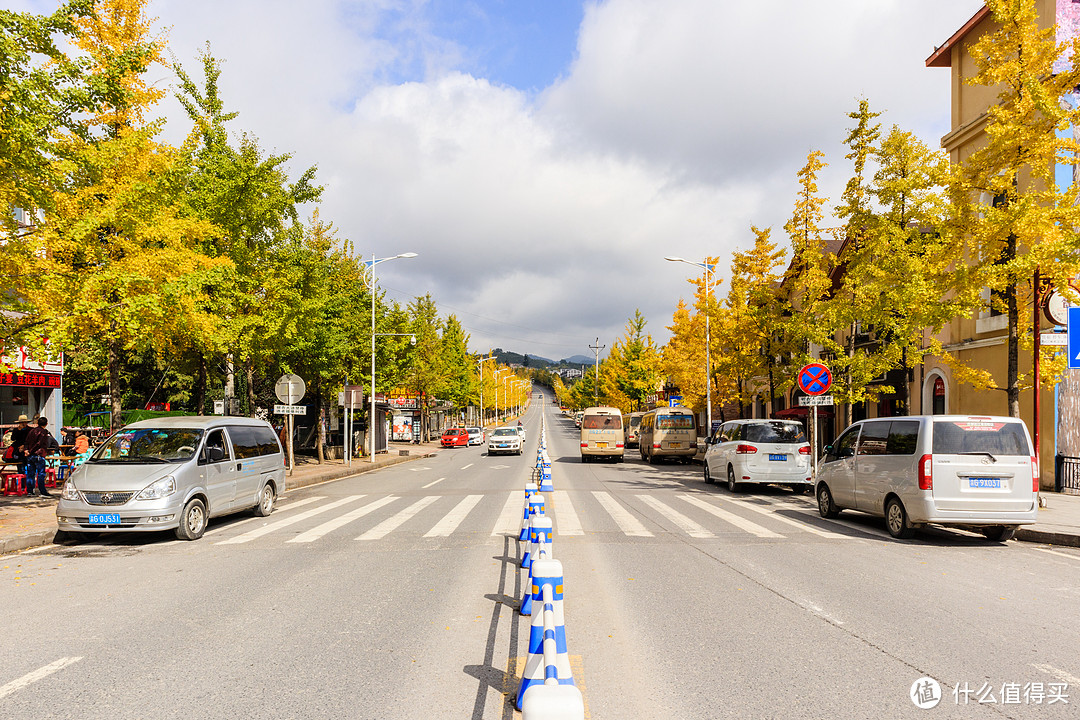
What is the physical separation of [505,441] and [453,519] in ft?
92.0

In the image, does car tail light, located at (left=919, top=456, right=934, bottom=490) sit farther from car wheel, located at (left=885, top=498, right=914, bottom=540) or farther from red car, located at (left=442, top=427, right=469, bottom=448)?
red car, located at (left=442, top=427, right=469, bottom=448)

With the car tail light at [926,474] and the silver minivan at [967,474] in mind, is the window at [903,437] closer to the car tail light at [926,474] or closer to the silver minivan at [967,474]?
the silver minivan at [967,474]

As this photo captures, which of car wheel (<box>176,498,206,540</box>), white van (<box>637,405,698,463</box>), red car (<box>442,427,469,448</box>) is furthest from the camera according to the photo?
red car (<box>442,427,469,448</box>)

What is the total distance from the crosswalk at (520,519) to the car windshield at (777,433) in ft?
5.03

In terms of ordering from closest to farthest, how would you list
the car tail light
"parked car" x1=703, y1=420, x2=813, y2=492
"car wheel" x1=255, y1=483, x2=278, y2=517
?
the car tail light < "car wheel" x1=255, y1=483, x2=278, y2=517 < "parked car" x1=703, y1=420, x2=813, y2=492

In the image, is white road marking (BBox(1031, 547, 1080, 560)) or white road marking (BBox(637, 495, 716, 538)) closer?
white road marking (BBox(1031, 547, 1080, 560))

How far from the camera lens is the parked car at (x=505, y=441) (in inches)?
1604

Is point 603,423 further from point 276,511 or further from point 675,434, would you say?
point 276,511

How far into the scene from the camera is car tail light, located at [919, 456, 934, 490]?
10547 mm

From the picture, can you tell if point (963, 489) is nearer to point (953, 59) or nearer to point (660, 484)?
point (660, 484)

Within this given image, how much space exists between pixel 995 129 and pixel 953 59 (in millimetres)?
11881

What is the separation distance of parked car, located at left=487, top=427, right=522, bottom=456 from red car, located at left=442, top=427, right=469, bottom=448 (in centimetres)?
1213

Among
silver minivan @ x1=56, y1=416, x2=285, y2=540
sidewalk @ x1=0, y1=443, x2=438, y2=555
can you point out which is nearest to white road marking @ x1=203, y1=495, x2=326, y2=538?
silver minivan @ x1=56, y1=416, x2=285, y2=540

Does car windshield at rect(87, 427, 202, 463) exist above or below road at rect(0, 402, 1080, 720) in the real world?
above
